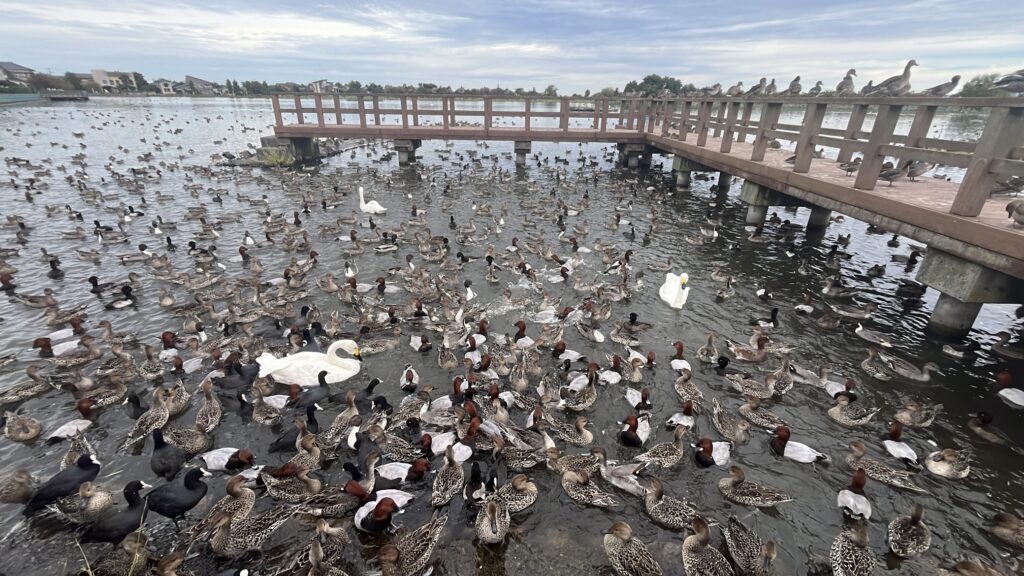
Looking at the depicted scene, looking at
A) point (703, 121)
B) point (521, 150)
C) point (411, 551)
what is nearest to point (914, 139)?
point (703, 121)

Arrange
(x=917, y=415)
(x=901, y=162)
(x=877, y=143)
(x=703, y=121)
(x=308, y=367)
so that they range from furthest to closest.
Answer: (x=703, y=121) → (x=901, y=162) → (x=877, y=143) → (x=308, y=367) → (x=917, y=415)

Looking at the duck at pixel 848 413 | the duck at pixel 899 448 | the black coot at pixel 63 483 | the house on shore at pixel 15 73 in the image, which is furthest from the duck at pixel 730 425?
the house on shore at pixel 15 73

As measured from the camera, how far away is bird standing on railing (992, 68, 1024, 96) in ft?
33.7

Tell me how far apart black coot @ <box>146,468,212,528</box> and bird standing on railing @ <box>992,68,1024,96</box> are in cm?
1833

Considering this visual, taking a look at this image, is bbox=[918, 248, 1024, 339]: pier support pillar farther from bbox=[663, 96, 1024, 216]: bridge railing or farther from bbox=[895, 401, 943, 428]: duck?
bbox=[895, 401, 943, 428]: duck

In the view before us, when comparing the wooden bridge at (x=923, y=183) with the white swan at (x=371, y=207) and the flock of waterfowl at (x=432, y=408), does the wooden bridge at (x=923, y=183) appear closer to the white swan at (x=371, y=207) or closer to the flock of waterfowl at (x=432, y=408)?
the flock of waterfowl at (x=432, y=408)

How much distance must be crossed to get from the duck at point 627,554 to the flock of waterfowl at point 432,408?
0.10 ft

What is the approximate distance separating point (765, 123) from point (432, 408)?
61.0 feet

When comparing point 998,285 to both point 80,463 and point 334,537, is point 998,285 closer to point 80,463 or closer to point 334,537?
point 334,537

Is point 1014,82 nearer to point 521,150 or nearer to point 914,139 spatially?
point 914,139

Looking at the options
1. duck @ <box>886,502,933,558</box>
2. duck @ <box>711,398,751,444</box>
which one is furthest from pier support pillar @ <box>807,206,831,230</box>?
duck @ <box>886,502,933,558</box>

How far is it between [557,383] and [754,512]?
4.53 meters

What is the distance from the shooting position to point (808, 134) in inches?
634

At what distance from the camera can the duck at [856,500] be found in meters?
7.04
